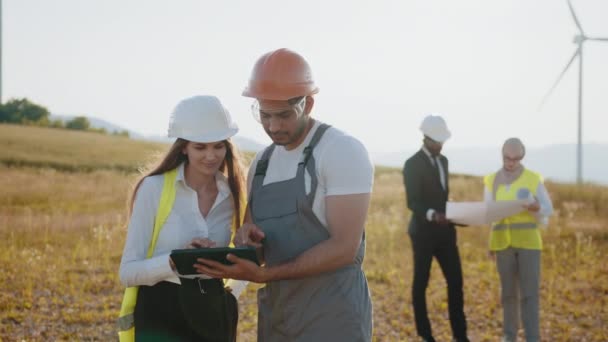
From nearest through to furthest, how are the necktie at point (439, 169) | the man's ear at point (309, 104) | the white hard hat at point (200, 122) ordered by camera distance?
1. the man's ear at point (309, 104)
2. the white hard hat at point (200, 122)
3. the necktie at point (439, 169)

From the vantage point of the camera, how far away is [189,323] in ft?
9.37

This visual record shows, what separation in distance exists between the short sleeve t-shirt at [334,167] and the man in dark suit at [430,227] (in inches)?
150

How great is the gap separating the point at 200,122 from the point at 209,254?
27.6 inches

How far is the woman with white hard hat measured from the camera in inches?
113

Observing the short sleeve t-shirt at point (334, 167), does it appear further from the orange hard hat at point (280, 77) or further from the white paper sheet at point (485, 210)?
the white paper sheet at point (485, 210)

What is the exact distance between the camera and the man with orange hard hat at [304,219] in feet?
8.46

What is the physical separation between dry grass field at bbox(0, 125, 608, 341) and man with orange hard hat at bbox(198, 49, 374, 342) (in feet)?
13.3

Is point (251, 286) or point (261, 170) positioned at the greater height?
point (261, 170)

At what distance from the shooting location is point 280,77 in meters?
2.70

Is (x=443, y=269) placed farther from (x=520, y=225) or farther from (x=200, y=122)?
(x=200, y=122)

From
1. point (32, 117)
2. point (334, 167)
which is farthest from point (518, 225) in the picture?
point (32, 117)

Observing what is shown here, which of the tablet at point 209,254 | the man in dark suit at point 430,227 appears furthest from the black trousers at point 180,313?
the man in dark suit at point 430,227

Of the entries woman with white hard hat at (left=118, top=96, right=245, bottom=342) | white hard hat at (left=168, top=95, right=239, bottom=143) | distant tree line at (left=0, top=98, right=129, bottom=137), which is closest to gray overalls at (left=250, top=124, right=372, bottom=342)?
woman with white hard hat at (left=118, top=96, right=245, bottom=342)

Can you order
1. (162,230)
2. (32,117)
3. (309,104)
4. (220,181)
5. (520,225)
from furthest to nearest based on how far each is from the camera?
(32,117)
(520,225)
(220,181)
(162,230)
(309,104)
